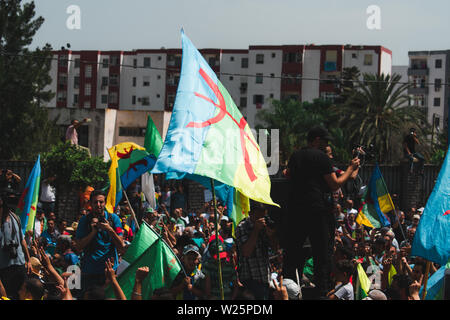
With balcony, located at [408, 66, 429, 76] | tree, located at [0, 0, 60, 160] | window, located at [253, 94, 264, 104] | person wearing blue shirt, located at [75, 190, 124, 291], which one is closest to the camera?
person wearing blue shirt, located at [75, 190, 124, 291]

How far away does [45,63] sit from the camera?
3916 cm

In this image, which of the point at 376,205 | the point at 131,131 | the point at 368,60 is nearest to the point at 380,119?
the point at 131,131

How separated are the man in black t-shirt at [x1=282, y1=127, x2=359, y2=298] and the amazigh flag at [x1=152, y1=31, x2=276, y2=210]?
392mm

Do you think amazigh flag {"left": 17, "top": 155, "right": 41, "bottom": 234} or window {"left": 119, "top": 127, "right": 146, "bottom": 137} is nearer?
amazigh flag {"left": 17, "top": 155, "right": 41, "bottom": 234}

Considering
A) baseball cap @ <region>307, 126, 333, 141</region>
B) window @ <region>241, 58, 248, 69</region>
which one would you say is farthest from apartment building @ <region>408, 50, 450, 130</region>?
baseball cap @ <region>307, 126, 333, 141</region>

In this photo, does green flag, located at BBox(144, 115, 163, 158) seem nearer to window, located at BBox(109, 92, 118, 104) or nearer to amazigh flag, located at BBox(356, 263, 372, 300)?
amazigh flag, located at BBox(356, 263, 372, 300)

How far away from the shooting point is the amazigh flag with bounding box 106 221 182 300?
6.54m

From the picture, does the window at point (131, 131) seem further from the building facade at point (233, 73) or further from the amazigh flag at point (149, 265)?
the amazigh flag at point (149, 265)

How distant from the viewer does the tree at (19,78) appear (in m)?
38.7

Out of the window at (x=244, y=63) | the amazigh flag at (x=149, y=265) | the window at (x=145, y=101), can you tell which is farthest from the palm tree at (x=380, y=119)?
the window at (x=145, y=101)

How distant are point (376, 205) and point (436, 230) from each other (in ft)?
22.3

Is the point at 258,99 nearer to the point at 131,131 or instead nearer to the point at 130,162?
the point at 131,131
